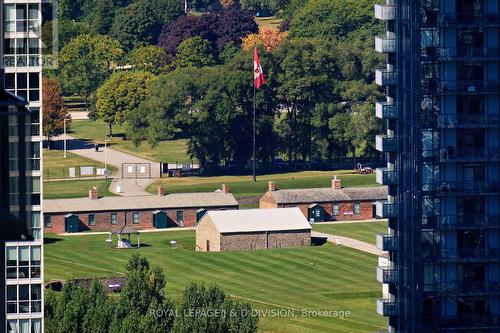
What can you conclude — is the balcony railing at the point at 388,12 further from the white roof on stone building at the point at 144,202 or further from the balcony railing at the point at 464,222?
the white roof on stone building at the point at 144,202

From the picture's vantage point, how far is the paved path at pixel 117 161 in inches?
6270

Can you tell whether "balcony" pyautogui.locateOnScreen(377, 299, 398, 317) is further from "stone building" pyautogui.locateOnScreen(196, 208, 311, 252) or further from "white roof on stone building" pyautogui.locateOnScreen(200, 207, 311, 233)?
"white roof on stone building" pyautogui.locateOnScreen(200, 207, 311, 233)

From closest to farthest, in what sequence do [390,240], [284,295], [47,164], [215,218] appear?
1. [390,240]
2. [284,295]
3. [215,218]
4. [47,164]

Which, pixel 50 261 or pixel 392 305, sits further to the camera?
pixel 50 261

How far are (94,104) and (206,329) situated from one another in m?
122

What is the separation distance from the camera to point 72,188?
158750 millimetres

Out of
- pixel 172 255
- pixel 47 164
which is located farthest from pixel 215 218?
pixel 47 164

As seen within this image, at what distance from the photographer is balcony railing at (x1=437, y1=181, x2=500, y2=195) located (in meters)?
66.2

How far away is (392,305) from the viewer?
230ft

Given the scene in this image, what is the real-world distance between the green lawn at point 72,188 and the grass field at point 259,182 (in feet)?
15.8

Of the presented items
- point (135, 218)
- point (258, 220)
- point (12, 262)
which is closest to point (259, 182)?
point (135, 218)

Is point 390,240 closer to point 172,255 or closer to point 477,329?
point 477,329

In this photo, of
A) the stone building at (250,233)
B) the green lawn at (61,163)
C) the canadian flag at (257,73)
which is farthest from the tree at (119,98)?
the stone building at (250,233)

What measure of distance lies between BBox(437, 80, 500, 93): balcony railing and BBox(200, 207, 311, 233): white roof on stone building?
64765 millimetres
